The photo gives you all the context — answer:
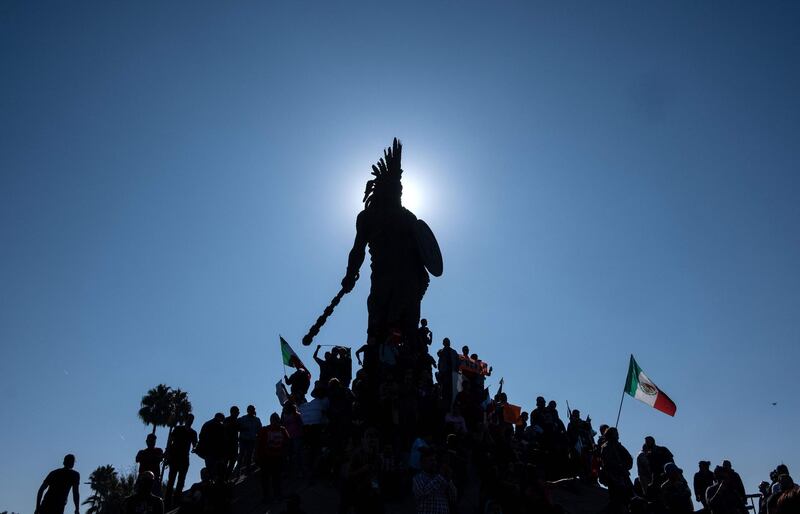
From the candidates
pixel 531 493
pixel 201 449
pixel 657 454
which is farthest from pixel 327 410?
pixel 657 454

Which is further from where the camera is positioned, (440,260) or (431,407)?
(440,260)

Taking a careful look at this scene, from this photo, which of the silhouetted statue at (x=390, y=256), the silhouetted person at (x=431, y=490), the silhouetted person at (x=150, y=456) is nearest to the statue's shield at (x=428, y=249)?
the silhouetted statue at (x=390, y=256)

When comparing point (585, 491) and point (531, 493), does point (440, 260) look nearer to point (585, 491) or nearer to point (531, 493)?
point (585, 491)

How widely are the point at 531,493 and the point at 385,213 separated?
1131cm

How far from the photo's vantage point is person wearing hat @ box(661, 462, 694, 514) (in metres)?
8.04

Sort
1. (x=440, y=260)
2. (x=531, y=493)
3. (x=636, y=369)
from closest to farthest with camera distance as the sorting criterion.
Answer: (x=531, y=493), (x=636, y=369), (x=440, y=260)

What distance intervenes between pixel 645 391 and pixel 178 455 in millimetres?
11006

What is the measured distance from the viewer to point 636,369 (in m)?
15.0

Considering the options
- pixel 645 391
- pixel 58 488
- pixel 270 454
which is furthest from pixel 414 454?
pixel 645 391

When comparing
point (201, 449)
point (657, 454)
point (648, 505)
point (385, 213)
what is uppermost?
point (385, 213)

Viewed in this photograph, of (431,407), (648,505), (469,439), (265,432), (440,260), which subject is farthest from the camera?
(440,260)

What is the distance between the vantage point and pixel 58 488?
8.94 m

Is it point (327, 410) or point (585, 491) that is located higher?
point (327, 410)

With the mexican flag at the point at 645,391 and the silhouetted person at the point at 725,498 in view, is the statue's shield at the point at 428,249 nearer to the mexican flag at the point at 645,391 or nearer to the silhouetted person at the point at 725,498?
the mexican flag at the point at 645,391
